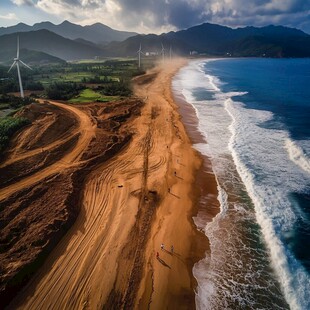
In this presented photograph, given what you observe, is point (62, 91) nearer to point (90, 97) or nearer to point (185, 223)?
point (90, 97)

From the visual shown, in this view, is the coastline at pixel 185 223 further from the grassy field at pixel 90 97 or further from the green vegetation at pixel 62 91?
the green vegetation at pixel 62 91

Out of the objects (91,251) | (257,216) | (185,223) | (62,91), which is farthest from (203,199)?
(62,91)

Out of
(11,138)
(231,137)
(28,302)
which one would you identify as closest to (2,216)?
(28,302)

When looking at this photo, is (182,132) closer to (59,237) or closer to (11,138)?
(11,138)

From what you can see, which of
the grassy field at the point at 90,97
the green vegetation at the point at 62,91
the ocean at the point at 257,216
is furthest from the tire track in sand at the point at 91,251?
the green vegetation at the point at 62,91

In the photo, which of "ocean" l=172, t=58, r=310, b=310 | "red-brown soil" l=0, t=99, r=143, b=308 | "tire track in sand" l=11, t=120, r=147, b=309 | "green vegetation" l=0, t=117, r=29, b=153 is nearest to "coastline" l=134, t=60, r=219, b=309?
"ocean" l=172, t=58, r=310, b=310

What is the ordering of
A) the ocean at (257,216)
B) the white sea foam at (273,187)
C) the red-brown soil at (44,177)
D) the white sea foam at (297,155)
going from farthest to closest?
the white sea foam at (297,155) → the red-brown soil at (44,177) → the white sea foam at (273,187) → the ocean at (257,216)

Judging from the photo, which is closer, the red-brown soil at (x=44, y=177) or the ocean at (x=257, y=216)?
the ocean at (x=257, y=216)
